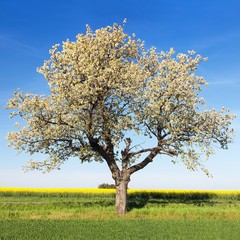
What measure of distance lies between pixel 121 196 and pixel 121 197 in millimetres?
92

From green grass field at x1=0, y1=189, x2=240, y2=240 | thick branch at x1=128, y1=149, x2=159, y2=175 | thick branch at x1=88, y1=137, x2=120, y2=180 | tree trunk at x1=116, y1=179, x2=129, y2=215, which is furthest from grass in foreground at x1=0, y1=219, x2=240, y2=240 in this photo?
thick branch at x1=88, y1=137, x2=120, y2=180

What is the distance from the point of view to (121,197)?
39.7 m

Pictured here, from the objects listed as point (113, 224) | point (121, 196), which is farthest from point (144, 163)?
point (113, 224)

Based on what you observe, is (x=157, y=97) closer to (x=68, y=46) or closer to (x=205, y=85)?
(x=205, y=85)

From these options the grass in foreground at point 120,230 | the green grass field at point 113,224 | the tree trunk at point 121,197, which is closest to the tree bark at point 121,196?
the tree trunk at point 121,197

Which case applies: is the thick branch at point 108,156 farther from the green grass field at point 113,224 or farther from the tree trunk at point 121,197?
the green grass field at point 113,224

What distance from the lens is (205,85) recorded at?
40.5m

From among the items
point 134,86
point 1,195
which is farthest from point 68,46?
point 1,195

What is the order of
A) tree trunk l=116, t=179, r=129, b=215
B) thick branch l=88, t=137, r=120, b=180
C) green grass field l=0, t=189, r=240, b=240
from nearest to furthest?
green grass field l=0, t=189, r=240, b=240, tree trunk l=116, t=179, r=129, b=215, thick branch l=88, t=137, r=120, b=180

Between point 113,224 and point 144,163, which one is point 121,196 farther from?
point 113,224

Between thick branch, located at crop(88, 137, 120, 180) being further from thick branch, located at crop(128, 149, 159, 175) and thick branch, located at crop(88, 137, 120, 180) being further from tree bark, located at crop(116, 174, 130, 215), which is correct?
thick branch, located at crop(128, 149, 159, 175)

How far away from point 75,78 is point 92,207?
1245cm

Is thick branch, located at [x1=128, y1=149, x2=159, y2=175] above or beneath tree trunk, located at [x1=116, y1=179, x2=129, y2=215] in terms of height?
above

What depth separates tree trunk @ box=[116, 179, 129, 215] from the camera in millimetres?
39406
